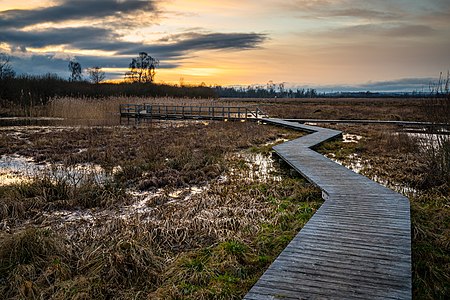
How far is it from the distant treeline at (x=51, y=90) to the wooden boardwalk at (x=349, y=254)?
80.5 ft

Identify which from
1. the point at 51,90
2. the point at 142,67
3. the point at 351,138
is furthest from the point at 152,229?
the point at 142,67

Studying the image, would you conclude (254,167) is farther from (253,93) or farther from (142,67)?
(253,93)

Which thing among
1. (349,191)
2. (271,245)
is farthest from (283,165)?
(271,245)

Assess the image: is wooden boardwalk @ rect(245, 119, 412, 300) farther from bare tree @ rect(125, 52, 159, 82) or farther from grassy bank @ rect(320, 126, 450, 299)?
bare tree @ rect(125, 52, 159, 82)

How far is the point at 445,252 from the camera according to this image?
471cm

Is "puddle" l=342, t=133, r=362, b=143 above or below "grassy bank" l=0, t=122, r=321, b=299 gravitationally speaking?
above

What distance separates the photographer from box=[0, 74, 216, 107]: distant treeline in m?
30.2

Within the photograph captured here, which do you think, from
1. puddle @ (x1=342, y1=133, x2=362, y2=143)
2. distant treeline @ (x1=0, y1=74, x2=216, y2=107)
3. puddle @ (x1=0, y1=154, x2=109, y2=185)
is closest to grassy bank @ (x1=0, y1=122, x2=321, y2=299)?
puddle @ (x1=0, y1=154, x2=109, y2=185)

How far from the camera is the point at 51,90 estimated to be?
33.8 metres

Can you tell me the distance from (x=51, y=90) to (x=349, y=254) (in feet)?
117

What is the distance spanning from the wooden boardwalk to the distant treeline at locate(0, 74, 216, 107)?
24.5 meters

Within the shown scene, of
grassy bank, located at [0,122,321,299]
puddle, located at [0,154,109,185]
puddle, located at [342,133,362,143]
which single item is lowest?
grassy bank, located at [0,122,321,299]

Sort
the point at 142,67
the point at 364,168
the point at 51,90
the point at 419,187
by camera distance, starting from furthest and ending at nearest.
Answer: the point at 142,67 → the point at 51,90 → the point at 364,168 → the point at 419,187

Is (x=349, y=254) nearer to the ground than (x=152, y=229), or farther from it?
farther from it
